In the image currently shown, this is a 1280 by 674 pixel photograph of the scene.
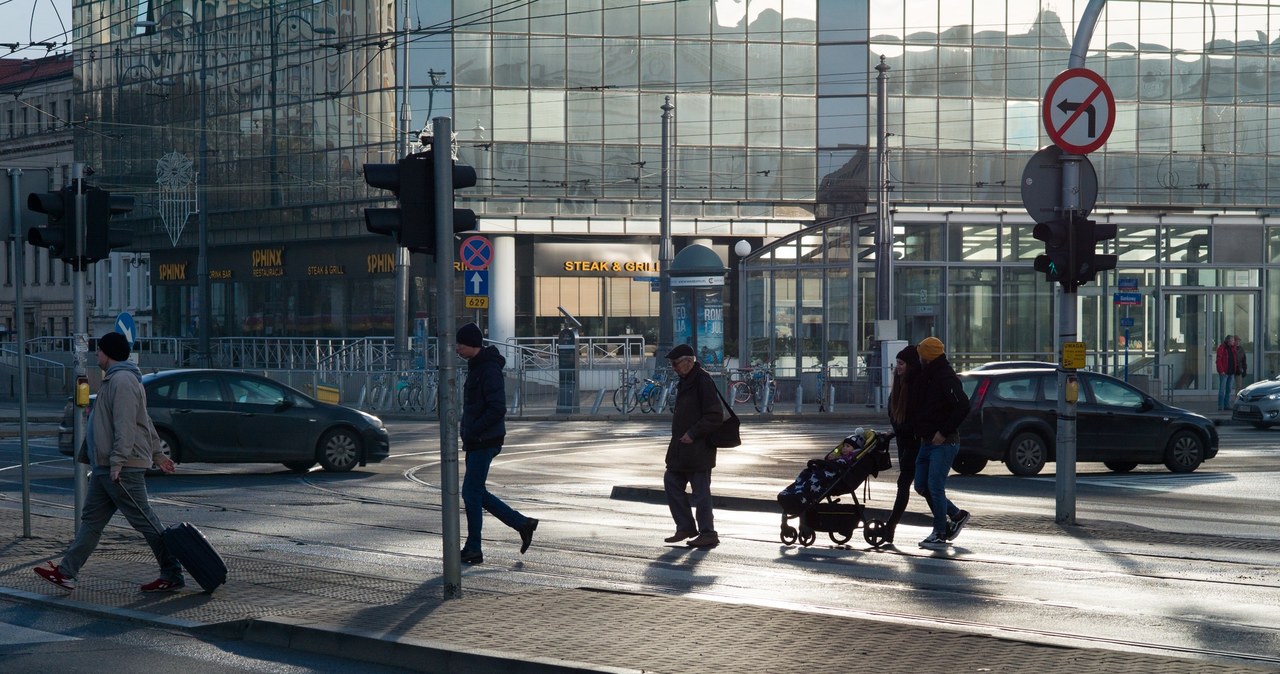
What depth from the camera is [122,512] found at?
32.0 feet

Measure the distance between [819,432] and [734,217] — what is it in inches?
951

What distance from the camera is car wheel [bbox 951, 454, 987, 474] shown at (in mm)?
19734

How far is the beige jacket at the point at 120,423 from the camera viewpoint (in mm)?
9625

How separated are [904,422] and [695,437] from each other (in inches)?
67.3

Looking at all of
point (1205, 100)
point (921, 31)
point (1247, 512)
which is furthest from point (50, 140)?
point (1247, 512)

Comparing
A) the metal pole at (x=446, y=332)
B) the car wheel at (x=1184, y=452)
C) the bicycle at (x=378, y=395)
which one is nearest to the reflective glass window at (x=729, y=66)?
the bicycle at (x=378, y=395)

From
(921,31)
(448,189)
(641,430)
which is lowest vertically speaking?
(641,430)

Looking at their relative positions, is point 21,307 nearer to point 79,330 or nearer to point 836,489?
point 79,330

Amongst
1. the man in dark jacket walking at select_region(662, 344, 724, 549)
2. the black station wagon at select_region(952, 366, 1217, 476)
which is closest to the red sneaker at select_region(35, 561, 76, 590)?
the man in dark jacket walking at select_region(662, 344, 724, 549)

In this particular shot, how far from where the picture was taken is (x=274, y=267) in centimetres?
5544

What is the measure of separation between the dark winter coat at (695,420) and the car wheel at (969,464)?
8026mm

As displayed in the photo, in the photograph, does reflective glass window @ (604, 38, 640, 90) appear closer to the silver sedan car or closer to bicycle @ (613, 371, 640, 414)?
bicycle @ (613, 371, 640, 414)

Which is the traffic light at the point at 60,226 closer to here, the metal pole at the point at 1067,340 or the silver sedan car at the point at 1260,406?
the metal pole at the point at 1067,340

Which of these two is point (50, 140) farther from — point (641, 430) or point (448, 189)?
point (448, 189)
